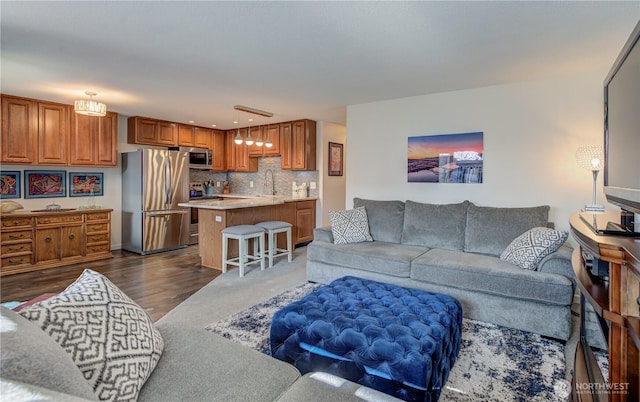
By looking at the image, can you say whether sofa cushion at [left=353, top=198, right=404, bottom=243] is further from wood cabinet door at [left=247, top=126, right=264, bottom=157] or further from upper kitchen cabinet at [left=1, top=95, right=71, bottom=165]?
upper kitchen cabinet at [left=1, top=95, right=71, bottom=165]

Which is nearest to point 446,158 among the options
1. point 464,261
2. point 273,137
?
point 464,261

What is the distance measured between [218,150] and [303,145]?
7.03ft

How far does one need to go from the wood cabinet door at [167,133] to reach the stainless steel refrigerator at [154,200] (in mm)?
568

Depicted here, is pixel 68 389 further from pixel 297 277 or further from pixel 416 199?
pixel 416 199

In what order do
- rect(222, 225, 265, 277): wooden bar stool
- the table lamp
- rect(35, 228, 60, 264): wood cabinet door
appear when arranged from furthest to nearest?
rect(35, 228, 60, 264): wood cabinet door < rect(222, 225, 265, 277): wooden bar stool < the table lamp

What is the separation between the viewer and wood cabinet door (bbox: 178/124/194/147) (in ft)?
20.4

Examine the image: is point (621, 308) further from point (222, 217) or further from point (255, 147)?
point (255, 147)

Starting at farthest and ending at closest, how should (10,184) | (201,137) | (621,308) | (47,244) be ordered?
1. (201,137)
2. (10,184)
3. (47,244)
4. (621,308)

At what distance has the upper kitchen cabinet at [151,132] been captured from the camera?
18.3 ft

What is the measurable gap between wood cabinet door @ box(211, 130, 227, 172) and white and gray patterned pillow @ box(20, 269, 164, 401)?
5836 mm

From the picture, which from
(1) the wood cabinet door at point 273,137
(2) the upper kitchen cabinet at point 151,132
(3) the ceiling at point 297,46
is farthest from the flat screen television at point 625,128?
(2) the upper kitchen cabinet at point 151,132

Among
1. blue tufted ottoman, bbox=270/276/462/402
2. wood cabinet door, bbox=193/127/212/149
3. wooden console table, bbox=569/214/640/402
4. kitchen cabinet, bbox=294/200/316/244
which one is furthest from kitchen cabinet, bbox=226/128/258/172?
wooden console table, bbox=569/214/640/402

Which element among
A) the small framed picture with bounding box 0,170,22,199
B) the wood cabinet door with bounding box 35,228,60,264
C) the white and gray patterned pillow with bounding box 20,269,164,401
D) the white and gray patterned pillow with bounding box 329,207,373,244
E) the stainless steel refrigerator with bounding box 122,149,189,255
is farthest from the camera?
the stainless steel refrigerator with bounding box 122,149,189,255

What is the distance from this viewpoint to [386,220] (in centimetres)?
394
